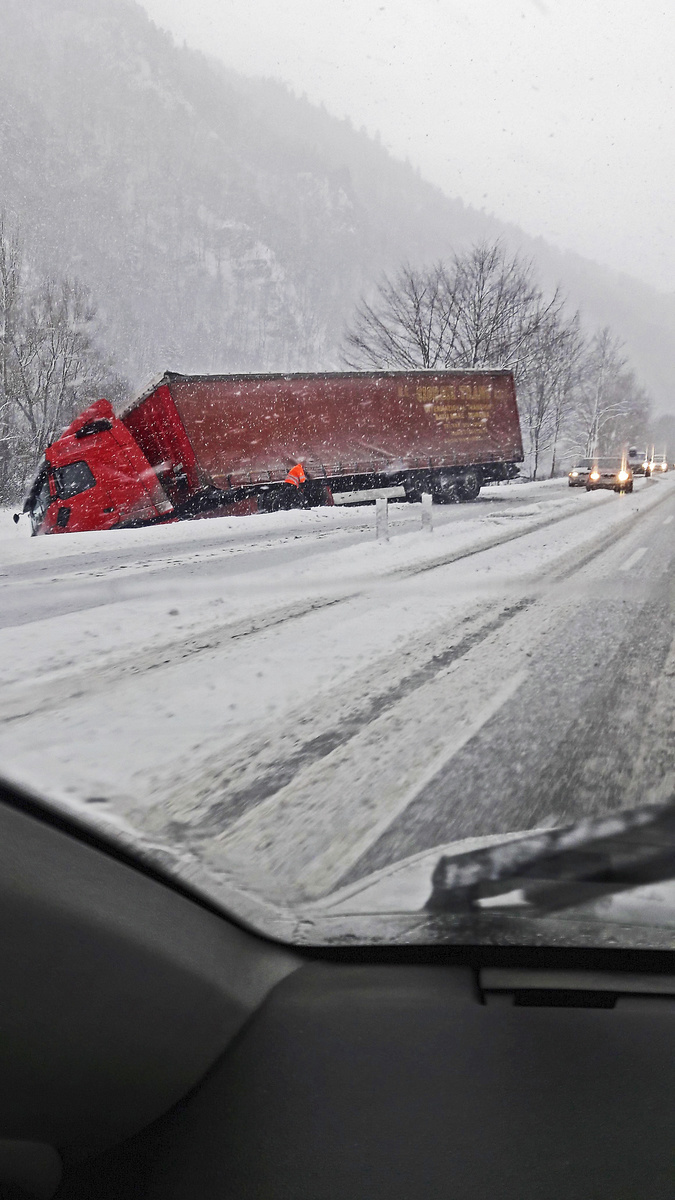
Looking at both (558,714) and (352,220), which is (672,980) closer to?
(558,714)

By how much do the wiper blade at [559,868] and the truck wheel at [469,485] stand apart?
987 inches

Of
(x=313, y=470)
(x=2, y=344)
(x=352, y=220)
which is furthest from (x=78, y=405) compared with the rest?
(x=352, y=220)

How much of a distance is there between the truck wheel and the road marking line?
14.6m

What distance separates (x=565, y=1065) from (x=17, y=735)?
3751 mm

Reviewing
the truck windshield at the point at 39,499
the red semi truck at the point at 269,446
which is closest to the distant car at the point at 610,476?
the red semi truck at the point at 269,446

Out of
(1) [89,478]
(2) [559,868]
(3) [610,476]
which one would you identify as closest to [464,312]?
(3) [610,476]

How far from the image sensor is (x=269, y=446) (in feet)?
69.7

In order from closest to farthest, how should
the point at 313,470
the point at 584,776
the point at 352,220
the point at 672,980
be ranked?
the point at 672,980 → the point at 584,776 → the point at 313,470 → the point at 352,220

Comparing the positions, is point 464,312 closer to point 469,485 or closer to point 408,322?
point 408,322

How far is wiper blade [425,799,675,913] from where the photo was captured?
5.94 ft

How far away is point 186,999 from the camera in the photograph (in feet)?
4.67

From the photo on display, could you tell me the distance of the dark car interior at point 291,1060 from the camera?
1.15 metres

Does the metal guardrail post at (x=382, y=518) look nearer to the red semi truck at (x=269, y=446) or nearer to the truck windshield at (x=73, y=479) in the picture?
the red semi truck at (x=269, y=446)

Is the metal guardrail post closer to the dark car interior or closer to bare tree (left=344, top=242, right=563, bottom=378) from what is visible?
the dark car interior
